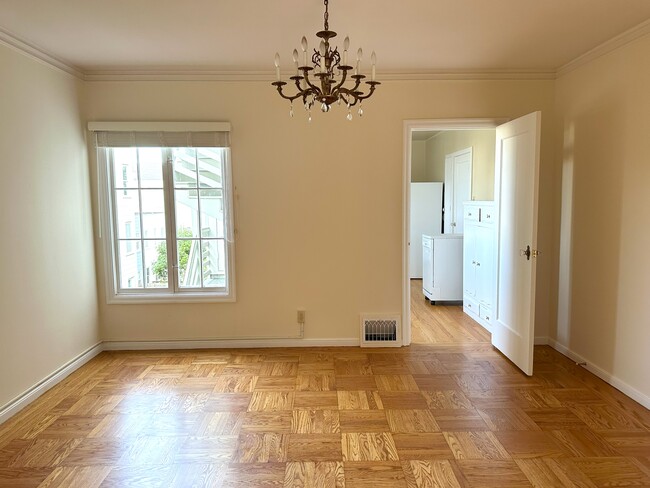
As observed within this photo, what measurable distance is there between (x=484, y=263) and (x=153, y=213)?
3.49 metres

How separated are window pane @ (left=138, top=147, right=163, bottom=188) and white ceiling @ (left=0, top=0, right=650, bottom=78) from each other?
714mm

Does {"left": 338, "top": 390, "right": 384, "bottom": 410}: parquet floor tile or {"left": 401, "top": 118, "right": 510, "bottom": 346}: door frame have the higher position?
{"left": 401, "top": 118, "right": 510, "bottom": 346}: door frame

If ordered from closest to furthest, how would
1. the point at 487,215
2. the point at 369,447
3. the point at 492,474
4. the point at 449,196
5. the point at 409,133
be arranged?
the point at 492,474 → the point at 369,447 → the point at 409,133 → the point at 487,215 → the point at 449,196

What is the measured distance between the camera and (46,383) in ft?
10.3

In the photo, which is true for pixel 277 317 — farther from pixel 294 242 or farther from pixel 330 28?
pixel 330 28

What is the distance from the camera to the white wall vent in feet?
12.9

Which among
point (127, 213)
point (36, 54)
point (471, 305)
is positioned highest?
point (36, 54)

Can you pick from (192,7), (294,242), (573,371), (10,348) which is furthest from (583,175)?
(10,348)

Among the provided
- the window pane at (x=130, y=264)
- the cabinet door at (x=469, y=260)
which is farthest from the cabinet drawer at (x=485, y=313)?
the window pane at (x=130, y=264)

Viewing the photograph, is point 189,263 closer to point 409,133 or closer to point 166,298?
point 166,298

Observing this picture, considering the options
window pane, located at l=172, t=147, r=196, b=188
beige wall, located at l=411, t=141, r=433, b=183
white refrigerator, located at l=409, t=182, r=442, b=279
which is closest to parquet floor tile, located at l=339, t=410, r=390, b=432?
window pane, located at l=172, t=147, r=196, b=188

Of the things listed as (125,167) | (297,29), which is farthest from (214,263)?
(297,29)

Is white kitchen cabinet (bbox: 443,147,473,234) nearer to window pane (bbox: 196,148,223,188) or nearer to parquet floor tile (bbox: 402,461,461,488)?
window pane (bbox: 196,148,223,188)

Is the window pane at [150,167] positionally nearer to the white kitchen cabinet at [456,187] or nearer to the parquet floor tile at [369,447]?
the parquet floor tile at [369,447]
